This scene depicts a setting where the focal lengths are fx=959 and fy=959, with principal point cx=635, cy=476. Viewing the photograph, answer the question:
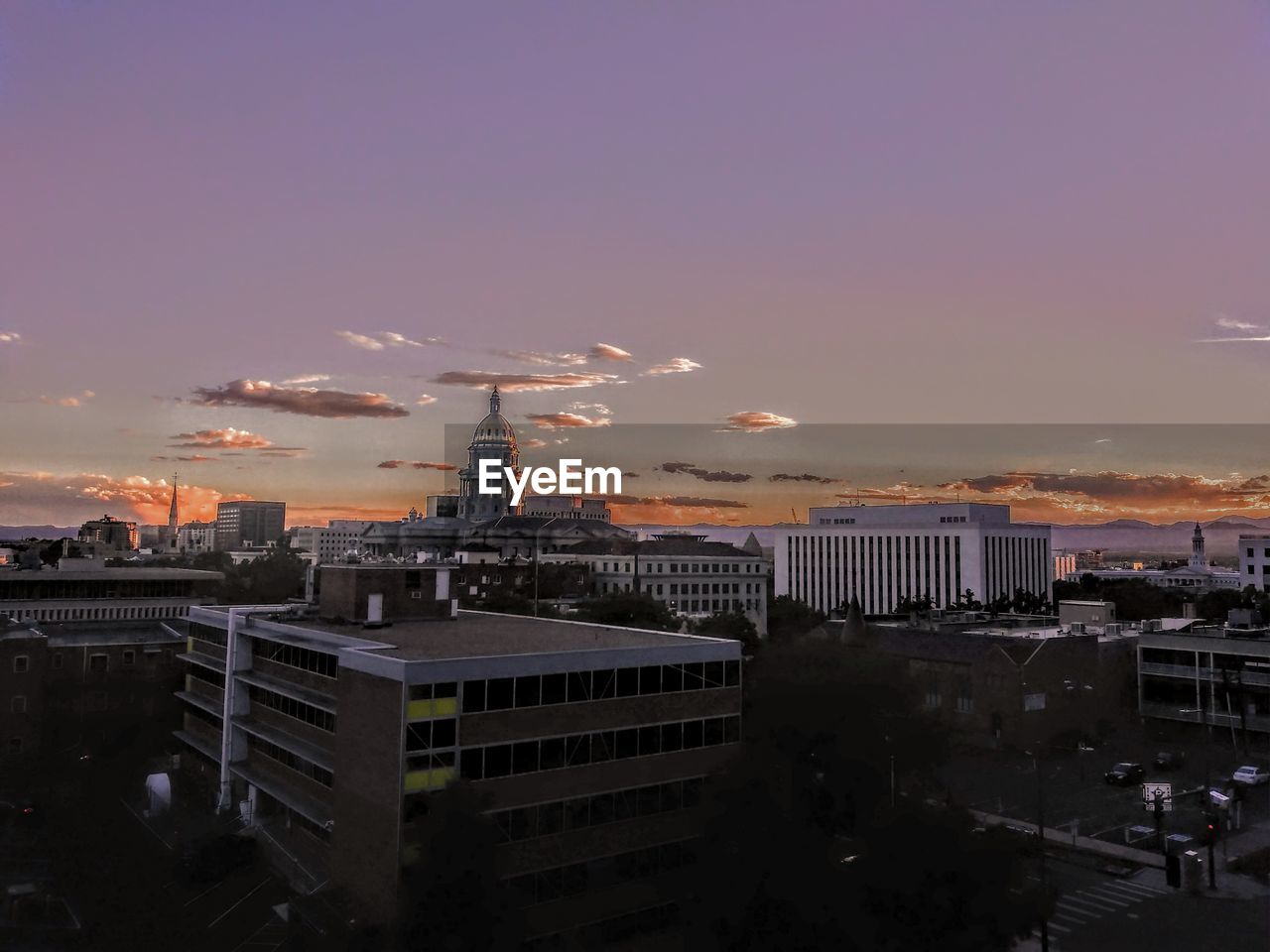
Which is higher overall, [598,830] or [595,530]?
[595,530]

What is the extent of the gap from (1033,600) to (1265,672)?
81.5 metres

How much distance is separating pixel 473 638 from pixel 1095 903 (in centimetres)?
3113

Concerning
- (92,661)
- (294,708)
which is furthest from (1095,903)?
(92,661)

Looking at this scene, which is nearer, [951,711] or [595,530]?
[951,711]

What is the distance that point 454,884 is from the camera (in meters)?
30.5

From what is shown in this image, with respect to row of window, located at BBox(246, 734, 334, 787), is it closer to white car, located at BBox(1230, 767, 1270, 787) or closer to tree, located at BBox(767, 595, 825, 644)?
white car, located at BBox(1230, 767, 1270, 787)

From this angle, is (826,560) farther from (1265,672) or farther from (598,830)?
(598,830)

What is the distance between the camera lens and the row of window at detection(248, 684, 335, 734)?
142 feet

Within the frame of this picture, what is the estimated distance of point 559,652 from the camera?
129 feet

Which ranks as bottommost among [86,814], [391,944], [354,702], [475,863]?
[86,814]

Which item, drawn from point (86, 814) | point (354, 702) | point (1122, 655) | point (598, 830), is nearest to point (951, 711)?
point (1122, 655)

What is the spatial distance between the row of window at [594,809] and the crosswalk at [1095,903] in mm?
Result: 16099

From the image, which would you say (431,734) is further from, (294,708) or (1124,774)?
(1124,774)

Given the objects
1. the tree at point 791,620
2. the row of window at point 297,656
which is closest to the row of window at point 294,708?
the row of window at point 297,656
